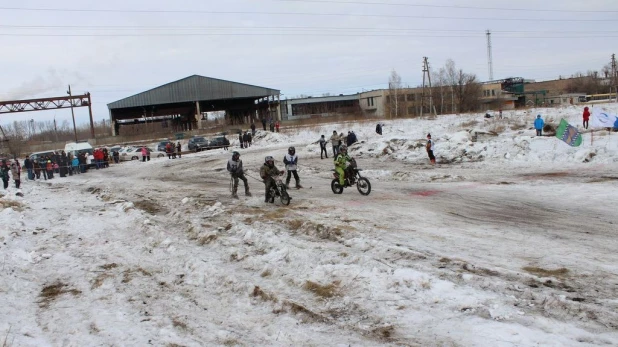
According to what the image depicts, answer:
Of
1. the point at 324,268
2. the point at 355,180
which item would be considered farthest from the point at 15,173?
the point at 324,268

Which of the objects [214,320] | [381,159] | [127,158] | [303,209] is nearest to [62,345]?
[214,320]

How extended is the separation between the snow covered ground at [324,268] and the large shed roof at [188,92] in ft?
161

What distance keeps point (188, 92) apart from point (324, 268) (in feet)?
199

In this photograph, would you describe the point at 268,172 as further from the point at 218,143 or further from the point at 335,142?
the point at 218,143

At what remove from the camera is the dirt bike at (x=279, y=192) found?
14016mm

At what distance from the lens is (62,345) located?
5.56m

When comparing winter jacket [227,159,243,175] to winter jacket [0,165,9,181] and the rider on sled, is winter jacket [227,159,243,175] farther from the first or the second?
winter jacket [0,165,9,181]

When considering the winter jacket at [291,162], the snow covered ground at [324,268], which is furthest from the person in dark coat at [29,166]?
the winter jacket at [291,162]

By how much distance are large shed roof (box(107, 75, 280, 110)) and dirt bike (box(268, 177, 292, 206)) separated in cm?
5298

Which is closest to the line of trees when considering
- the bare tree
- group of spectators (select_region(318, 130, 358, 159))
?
the bare tree

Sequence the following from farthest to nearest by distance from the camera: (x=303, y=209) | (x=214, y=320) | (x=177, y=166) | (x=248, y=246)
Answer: (x=177, y=166) < (x=303, y=209) < (x=248, y=246) < (x=214, y=320)

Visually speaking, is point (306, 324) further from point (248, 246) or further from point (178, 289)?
point (248, 246)

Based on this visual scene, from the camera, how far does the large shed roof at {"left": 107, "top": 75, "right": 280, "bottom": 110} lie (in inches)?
2522

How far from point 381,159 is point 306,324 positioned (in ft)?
75.4
